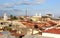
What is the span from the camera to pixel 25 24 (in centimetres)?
1499

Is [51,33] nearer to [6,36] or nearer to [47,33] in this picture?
[47,33]

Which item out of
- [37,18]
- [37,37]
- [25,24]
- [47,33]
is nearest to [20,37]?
[37,37]

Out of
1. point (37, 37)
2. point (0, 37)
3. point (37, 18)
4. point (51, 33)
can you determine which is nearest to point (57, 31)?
point (51, 33)

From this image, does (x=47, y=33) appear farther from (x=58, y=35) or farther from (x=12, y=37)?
(x=12, y=37)

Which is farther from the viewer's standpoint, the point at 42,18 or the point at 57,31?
the point at 42,18

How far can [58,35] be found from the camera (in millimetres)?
8711

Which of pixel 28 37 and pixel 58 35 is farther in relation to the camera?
pixel 58 35

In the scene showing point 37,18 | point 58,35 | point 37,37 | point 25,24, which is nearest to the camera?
point 37,37

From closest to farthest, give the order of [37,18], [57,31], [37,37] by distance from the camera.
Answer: [37,37], [57,31], [37,18]

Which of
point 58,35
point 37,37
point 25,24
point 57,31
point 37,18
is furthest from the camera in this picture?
point 37,18

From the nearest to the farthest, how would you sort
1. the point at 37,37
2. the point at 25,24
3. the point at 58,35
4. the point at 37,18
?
the point at 37,37 < the point at 58,35 < the point at 25,24 < the point at 37,18

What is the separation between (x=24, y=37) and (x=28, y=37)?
232mm

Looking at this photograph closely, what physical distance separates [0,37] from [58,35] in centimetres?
319

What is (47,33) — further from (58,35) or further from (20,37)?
(20,37)
